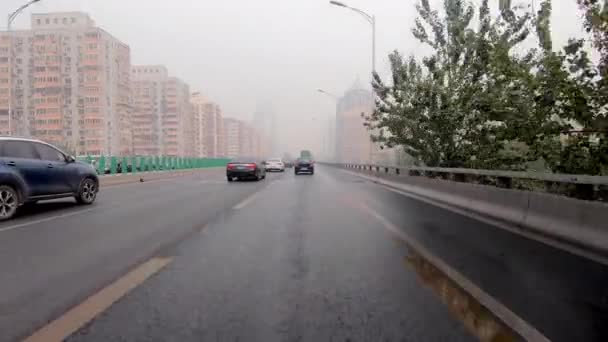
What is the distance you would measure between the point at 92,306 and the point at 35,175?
7314 mm

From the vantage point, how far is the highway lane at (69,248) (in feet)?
11.9

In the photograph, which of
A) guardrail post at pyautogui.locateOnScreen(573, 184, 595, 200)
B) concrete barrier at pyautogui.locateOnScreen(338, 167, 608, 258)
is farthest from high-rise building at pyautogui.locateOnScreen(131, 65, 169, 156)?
guardrail post at pyautogui.locateOnScreen(573, 184, 595, 200)

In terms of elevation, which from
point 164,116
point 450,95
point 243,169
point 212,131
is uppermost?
point 164,116

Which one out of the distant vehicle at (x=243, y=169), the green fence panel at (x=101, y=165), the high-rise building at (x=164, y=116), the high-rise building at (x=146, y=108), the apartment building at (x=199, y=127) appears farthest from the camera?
Result: the apartment building at (x=199, y=127)

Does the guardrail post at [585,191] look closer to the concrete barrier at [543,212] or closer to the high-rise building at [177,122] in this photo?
the concrete barrier at [543,212]

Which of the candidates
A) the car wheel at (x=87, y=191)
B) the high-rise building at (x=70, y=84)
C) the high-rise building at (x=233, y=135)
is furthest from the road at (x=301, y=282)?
the high-rise building at (x=233, y=135)

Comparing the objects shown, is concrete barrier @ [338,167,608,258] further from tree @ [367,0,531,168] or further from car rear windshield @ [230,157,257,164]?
car rear windshield @ [230,157,257,164]

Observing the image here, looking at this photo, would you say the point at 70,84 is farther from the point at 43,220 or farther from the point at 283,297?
the point at 283,297

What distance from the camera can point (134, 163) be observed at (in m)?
26.9

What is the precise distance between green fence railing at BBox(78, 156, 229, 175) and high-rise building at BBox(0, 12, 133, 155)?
89.6 ft

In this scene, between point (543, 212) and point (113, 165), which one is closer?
point (543, 212)

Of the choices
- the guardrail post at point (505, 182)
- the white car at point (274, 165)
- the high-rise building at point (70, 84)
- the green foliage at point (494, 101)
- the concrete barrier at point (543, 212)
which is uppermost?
the high-rise building at point (70, 84)

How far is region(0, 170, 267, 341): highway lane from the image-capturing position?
3622 mm

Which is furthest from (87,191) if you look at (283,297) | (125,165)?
(125,165)
